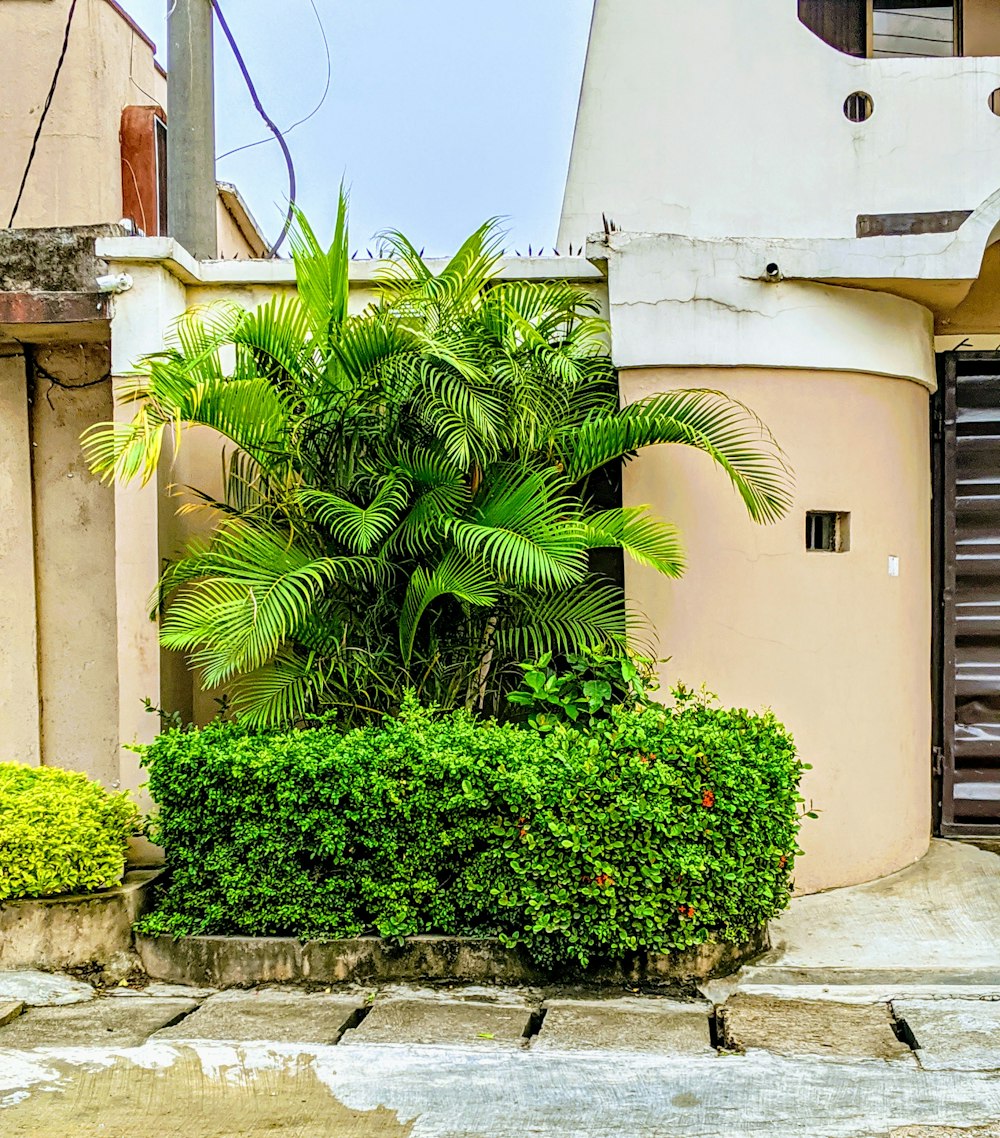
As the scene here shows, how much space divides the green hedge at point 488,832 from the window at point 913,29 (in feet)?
16.7

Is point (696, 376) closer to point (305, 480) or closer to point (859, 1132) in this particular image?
point (305, 480)

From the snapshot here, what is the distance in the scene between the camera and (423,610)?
6199 millimetres

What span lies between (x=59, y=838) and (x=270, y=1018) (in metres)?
1.39

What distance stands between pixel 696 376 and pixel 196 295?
2.85 m

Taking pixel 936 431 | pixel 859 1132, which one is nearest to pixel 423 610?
pixel 859 1132

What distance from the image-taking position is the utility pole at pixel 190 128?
7.54 m

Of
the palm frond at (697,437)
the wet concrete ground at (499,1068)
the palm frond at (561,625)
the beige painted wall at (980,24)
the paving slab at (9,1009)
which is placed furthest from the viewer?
the beige painted wall at (980,24)

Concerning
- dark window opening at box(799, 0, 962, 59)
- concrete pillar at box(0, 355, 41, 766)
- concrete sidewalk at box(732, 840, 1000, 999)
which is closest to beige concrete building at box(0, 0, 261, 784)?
concrete pillar at box(0, 355, 41, 766)

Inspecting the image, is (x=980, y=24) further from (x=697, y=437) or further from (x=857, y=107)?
(x=697, y=437)

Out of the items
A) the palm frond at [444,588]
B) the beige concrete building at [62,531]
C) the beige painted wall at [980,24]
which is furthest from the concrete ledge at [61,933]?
the beige painted wall at [980,24]

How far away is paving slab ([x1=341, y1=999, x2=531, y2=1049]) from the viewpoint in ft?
16.8

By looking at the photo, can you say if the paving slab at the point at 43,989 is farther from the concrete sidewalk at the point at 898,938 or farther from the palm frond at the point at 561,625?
the concrete sidewalk at the point at 898,938

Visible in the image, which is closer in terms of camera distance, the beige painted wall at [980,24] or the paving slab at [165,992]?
the paving slab at [165,992]

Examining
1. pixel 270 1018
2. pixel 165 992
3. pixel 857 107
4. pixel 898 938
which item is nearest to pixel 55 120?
pixel 857 107
